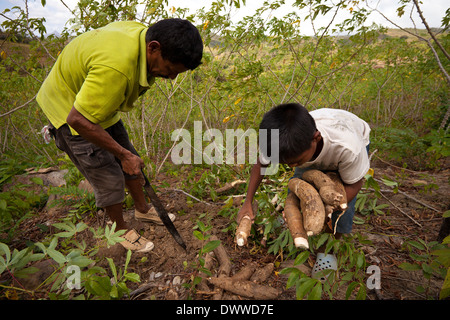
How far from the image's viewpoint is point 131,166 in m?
1.44

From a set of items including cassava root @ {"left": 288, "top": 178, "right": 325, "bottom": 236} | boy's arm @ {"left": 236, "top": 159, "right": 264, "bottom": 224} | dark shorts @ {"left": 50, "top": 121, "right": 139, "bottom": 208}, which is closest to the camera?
cassava root @ {"left": 288, "top": 178, "right": 325, "bottom": 236}

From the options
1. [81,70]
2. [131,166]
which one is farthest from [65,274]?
[81,70]

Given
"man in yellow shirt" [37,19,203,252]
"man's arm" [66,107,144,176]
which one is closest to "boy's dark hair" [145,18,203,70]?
"man in yellow shirt" [37,19,203,252]

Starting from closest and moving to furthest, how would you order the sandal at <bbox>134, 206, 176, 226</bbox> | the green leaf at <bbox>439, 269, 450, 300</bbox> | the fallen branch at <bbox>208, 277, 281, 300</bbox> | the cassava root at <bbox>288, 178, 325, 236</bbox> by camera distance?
the green leaf at <bbox>439, 269, 450, 300</bbox> → the cassava root at <bbox>288, 178, 325, 236</bbox> → the fallen branch at <bbox>208, 277, 281, 300</bbox> → the sandal at <bbox>134, 206, 176, 226</bbox>

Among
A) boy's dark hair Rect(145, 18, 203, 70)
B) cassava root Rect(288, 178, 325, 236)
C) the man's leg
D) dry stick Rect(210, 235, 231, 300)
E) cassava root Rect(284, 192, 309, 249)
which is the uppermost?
boy's dark hair Rect(145, 18, 203, 70)

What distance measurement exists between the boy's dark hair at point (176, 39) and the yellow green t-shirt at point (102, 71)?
92mm

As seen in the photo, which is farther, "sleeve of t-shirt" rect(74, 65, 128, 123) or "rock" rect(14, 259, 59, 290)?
"rock" rect(14, 259, 59, 290)

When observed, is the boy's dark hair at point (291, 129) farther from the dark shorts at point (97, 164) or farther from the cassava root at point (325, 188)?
the dark shorts at point (97, 164)

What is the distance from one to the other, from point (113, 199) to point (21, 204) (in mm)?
669

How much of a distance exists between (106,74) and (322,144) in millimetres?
1139

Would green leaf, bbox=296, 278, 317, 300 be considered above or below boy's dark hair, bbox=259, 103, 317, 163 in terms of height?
below

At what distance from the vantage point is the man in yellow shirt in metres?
1.15

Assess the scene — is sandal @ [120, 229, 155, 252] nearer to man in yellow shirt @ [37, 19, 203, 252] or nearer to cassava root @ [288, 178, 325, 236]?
man in yellow shirt @ [37, 19, 203, 252]
